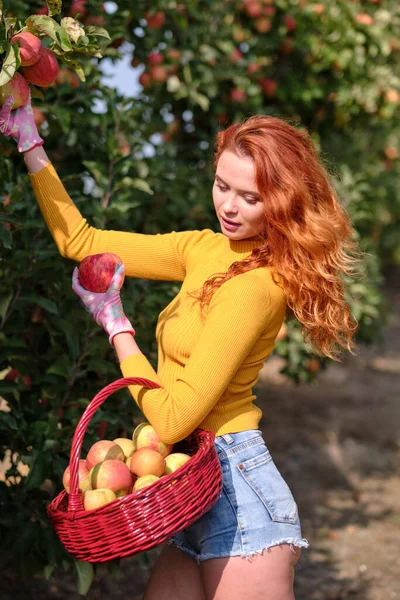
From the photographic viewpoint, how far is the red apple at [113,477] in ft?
5.57

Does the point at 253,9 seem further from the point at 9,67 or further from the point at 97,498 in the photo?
the point at 97,498

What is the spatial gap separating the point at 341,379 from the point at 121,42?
17.2ft

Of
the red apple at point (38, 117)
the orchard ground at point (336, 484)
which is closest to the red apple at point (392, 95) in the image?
the orchard ground at point (336, 484)

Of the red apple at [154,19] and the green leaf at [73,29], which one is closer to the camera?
the green leaf at [73,29]

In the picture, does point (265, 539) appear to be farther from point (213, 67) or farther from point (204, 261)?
point (213, 67)

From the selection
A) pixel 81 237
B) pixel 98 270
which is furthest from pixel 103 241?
pixel 98 270

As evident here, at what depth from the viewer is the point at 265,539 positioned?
71.5 inches

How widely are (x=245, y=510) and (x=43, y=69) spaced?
3.56ft

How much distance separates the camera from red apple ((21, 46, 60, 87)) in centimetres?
191

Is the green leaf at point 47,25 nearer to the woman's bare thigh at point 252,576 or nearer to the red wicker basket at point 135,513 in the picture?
the red wicker basket at point 135,513

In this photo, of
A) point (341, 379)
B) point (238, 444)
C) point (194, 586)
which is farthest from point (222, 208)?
point (341, 379)

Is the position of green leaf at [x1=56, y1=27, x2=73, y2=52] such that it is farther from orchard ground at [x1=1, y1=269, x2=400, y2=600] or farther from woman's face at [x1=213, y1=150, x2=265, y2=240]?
orchard ground at [x1=1, y1=269, x2=400, y2=600]

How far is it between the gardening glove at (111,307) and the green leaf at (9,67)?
465 mm

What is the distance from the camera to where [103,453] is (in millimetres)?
1775
